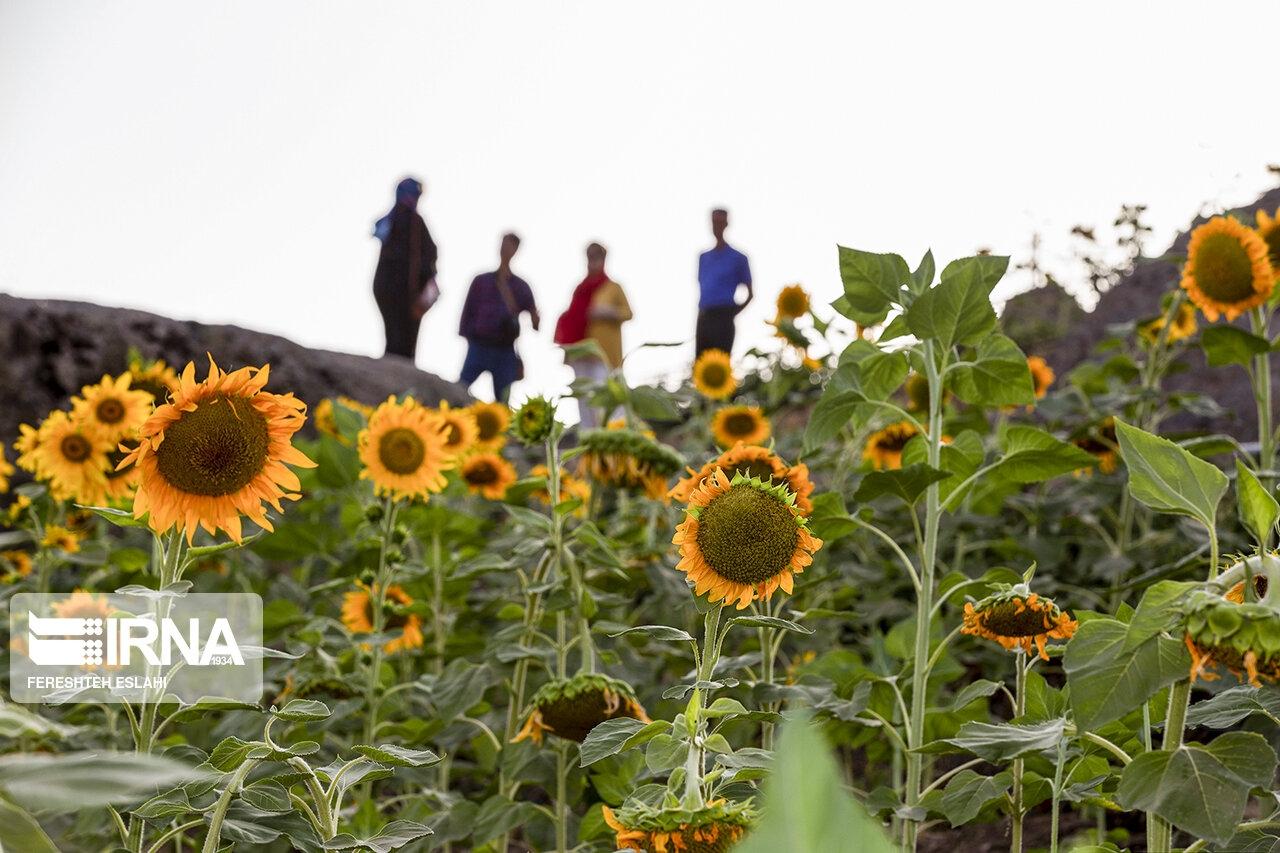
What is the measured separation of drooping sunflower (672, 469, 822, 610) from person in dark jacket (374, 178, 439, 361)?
660 cm

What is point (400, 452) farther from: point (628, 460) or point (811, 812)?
point (811, 812)

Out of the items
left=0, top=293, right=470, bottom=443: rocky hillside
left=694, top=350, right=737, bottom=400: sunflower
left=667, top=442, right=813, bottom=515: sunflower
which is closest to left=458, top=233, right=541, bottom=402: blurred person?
left=0, top=293, right=470, bottom=443: rocky hillside

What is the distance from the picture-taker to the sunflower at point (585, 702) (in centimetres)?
143

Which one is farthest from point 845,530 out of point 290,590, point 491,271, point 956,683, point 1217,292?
point 491,271

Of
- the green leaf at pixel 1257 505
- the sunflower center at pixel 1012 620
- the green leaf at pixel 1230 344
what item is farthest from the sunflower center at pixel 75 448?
the green leaf at pixel 1230 344

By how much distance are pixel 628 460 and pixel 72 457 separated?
1157 mm

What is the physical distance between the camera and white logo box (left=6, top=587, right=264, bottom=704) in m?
1.18

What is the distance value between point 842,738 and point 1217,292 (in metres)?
1.17

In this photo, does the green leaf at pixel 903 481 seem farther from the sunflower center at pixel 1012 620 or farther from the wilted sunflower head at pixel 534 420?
the wilted sunflower head at pixel 534 420

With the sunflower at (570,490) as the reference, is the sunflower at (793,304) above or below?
above

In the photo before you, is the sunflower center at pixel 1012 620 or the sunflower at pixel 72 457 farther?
the sunflower at pixel 72 457

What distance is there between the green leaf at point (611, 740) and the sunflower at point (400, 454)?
1178 mm

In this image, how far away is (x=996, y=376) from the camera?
1599 millimetres

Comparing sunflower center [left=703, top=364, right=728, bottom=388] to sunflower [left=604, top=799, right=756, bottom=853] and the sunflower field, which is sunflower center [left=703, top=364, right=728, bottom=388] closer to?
the sunflower field
